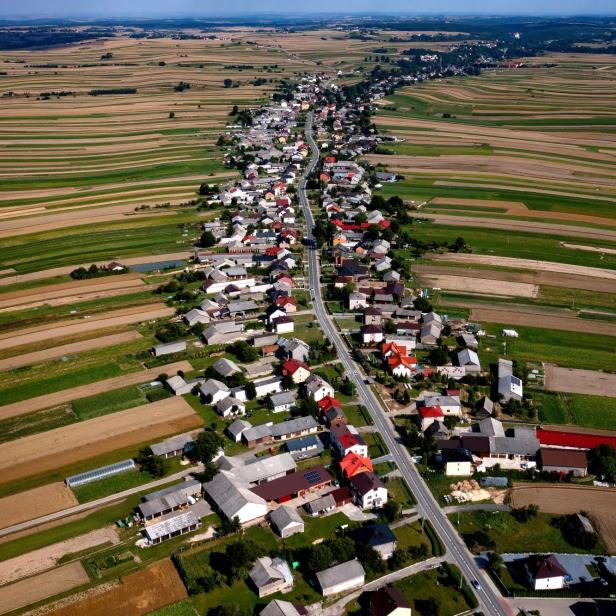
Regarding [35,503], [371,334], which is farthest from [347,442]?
[35,503]

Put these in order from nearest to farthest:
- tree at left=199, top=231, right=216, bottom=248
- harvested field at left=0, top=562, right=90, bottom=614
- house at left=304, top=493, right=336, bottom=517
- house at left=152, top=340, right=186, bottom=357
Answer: harvested field at left=0, top=562, right=90, bottom=614 < house at left=304, top=493, right=336, bottom=517 < house at left=152, top=340, right=186, bottom=357 < tree at left=199, top=231, right=216, bottom=248

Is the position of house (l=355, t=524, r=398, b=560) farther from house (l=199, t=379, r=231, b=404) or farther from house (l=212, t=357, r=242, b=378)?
house (l=212, t=357, r=242, b=378)

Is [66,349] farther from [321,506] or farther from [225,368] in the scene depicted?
[321,506]

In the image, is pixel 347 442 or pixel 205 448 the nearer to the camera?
pixel 205 448

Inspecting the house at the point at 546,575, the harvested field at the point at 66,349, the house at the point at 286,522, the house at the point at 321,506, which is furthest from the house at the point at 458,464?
the harvested field at the point at 66,349

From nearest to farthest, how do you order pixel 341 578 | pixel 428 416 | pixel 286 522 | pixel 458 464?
pixel 341 578 < pixel 286 522 < pixel 458 464 < pixel 428 416

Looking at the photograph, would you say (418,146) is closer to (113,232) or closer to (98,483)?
(113,232)

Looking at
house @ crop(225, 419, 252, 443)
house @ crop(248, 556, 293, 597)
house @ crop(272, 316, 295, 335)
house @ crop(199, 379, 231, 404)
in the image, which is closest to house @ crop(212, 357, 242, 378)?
house @ crop(199, 379, 231, 404)
